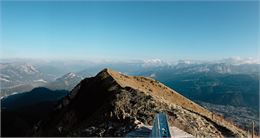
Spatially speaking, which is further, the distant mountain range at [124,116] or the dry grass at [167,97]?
the dry grass at [167,97]

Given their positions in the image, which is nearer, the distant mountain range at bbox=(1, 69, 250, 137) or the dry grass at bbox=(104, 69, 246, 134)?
the distant mountain range at bbox=(1, 69, 250, 137)

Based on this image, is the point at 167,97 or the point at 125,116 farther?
the point at 167,97

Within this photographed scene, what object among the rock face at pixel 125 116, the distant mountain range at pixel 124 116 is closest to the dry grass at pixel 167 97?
the distant mountain range at pixel 124 116

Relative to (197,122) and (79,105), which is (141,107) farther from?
(79,105)

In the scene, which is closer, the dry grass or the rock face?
the rock face

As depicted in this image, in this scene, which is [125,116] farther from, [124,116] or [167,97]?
[167,97]

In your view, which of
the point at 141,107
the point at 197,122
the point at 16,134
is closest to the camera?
the point at 197,122

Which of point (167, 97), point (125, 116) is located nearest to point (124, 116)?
point (125, 116)

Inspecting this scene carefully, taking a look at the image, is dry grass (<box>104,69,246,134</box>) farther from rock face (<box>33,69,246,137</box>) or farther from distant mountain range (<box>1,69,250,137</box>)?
rock face (<box>33,69,246,137</box>)

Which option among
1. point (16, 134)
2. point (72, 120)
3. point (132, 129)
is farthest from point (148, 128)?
point (16, 134)

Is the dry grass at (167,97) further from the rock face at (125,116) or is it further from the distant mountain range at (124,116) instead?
the rock face at (125,116)

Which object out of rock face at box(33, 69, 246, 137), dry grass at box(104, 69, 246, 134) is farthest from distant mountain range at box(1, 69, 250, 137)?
dry grass at box(104, 69, 246, 134)
